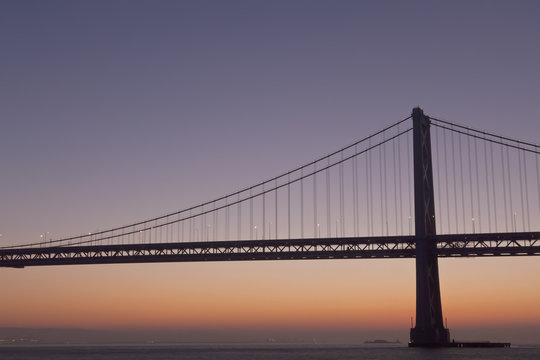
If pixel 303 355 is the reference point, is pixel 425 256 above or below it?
above

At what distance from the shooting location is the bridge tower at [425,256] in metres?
59.5

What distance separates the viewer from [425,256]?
60219mm

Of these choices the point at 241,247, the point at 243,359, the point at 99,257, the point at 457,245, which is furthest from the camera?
the point at 99,257

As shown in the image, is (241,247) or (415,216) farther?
(241,247)

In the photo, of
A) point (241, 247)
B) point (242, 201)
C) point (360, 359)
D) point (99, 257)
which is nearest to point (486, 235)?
point (360, 359)

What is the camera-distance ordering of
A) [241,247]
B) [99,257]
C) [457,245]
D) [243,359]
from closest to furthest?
1. [243,359]
2. [457,245]
3. [241,247]
4. [99,257]

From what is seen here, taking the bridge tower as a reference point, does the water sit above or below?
below

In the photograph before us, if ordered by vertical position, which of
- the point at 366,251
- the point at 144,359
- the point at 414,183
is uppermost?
the point at 414,183

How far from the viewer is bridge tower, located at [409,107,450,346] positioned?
195ft

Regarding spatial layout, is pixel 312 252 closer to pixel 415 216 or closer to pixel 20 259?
pixel 415 216

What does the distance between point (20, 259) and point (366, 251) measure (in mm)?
37125

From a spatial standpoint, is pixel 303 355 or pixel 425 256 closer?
pixel 425 256

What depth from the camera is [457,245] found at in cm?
6322

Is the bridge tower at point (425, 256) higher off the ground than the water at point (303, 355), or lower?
higher
